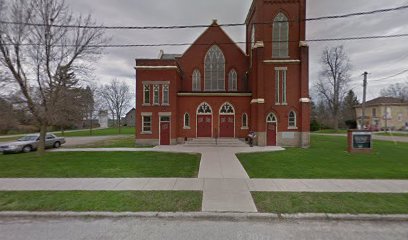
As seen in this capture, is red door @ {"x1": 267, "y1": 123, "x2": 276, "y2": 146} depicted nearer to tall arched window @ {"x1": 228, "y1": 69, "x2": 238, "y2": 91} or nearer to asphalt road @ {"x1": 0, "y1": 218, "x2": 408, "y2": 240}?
tall arched window @ {"x1": 228, "y1": 69, "x2": 238, "y2": 91}

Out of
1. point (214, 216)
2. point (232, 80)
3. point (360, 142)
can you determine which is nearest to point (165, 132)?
point (232, 80)

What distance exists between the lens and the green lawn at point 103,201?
5707 millimetres

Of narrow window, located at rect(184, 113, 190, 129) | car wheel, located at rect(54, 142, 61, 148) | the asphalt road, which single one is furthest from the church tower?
car wheel, located at rect(54, 142, 61, 148)

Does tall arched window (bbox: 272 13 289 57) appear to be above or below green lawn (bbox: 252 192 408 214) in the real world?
above

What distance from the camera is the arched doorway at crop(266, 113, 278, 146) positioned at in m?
22.2

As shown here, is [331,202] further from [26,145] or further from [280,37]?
[26,145]

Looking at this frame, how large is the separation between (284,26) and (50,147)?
25.5m

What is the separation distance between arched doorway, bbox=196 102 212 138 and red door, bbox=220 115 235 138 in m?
1.24

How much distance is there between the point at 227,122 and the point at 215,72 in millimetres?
6682

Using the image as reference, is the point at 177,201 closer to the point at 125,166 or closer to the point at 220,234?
the point at 220,234

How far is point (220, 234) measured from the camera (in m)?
4.53

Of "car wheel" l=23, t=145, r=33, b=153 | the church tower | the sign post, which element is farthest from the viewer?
the church tower

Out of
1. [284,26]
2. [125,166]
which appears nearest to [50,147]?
[125,166]

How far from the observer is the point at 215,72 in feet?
87.9
